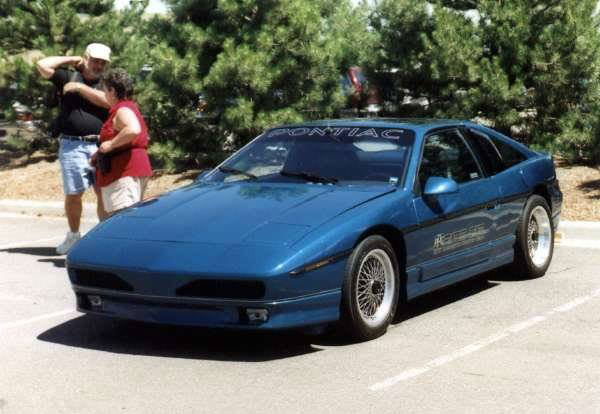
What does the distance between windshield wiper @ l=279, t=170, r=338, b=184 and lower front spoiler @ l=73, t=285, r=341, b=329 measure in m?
1.17

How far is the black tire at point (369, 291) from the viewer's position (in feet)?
21.0

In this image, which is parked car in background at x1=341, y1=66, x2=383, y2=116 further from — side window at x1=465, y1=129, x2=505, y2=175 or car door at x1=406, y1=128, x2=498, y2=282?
car door at x1=406, y1=128, x2=498, y2=282

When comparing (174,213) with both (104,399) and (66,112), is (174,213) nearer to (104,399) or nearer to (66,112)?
(104,399)

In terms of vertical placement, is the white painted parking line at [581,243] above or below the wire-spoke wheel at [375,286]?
below

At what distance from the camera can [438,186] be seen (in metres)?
7.14

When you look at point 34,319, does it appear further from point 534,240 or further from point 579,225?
point 579,225

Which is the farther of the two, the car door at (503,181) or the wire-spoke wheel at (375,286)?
the car door at (503,181)

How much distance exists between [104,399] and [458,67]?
30.3 ft

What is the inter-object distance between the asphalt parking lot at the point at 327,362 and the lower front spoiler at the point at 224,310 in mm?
244

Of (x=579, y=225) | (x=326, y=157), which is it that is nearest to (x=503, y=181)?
(x=326, y=157)

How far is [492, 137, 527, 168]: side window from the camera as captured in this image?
28.1ft

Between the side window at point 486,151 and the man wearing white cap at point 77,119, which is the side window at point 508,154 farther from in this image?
the man wearing white cap at point 77,119

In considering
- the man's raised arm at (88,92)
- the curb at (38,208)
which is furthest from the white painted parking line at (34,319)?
the curb at (38,208)

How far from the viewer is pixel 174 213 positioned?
6.85 meters
